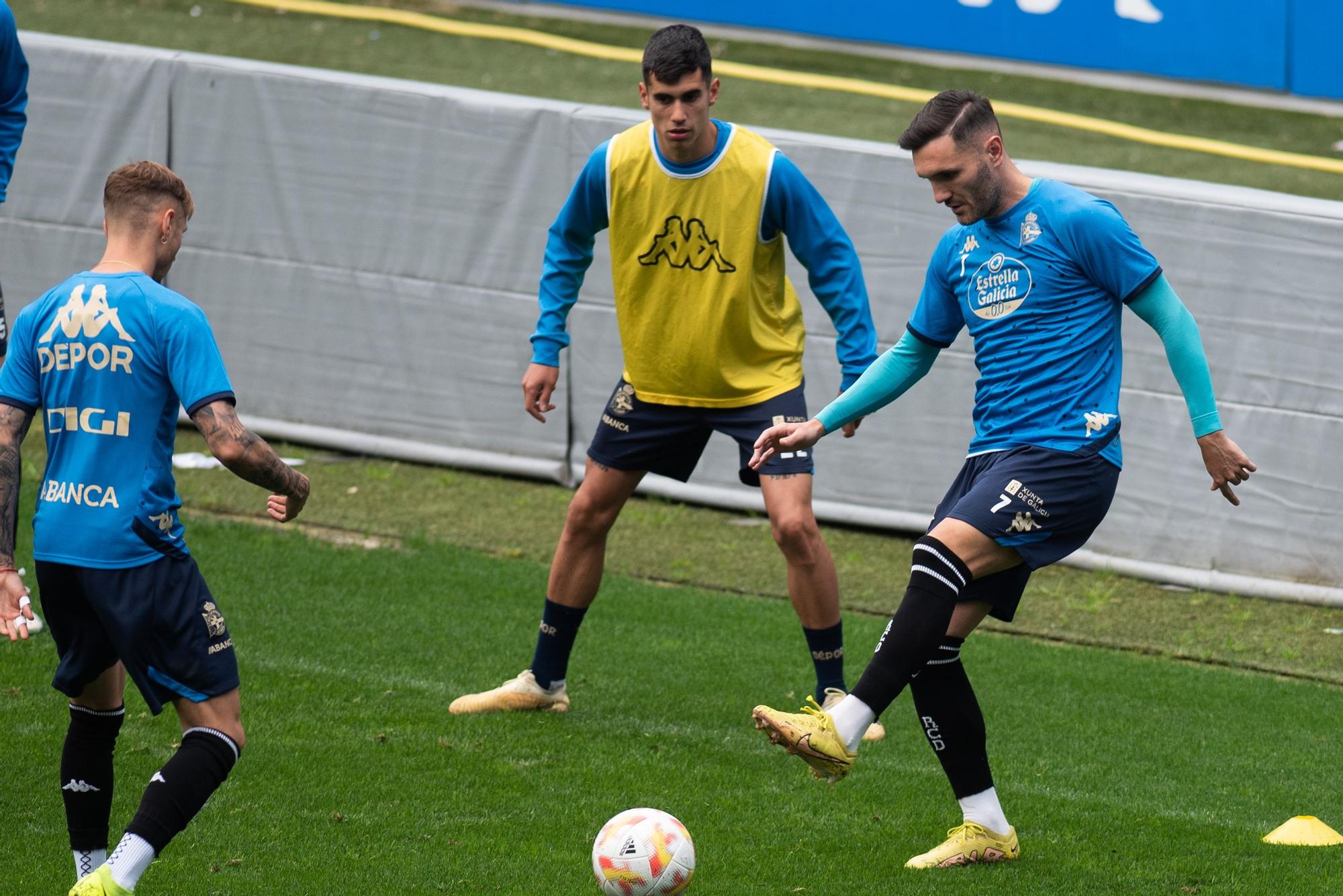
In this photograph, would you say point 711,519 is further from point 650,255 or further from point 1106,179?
point 650,255

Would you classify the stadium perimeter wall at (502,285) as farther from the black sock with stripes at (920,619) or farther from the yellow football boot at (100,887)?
the yellow football boot at (100,887)

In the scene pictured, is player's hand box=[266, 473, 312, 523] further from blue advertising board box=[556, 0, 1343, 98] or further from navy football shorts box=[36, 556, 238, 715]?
blue advertising board box=[556, 0, 1343, 98]

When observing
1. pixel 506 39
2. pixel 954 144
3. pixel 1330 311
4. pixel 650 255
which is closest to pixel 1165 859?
pixel 954 144

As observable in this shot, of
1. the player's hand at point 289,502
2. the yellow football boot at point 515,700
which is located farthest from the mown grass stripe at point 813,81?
the player's hand at point 289,502

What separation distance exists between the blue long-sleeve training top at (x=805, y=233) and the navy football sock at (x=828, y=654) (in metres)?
0.88

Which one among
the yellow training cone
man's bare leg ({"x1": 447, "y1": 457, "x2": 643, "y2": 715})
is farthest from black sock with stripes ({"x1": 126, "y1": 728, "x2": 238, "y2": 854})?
the yellow training cone

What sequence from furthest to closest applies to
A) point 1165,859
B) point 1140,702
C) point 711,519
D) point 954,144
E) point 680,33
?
point 711,519 < point 1140,702 < point 680,33 < point 1165,859 < point 954,144

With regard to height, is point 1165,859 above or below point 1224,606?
below

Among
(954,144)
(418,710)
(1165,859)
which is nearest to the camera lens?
(954,144)

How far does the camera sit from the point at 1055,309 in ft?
14.7

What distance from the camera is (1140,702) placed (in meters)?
6.39

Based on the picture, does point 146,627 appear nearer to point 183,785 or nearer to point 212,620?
point 212,620

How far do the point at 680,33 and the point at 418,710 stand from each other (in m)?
2.51

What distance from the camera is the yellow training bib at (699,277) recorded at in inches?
224
